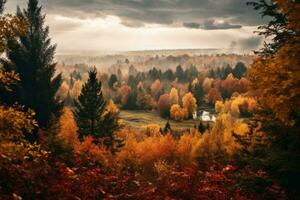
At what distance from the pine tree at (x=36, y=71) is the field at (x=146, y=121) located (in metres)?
133

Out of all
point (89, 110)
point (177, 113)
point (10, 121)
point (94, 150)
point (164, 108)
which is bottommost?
point (177, 113)

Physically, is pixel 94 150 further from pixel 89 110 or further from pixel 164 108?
pixel 164 108

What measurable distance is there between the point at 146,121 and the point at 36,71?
145355mm

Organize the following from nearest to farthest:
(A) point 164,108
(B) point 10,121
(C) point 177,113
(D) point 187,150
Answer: (B) point 10,121 → (D) point 187,150 → (C) point 177,113 → (A) point 164,108

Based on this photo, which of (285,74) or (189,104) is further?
(189,104)

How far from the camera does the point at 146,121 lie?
17500cm

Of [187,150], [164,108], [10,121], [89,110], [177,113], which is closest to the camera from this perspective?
[10,121]

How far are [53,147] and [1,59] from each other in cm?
931

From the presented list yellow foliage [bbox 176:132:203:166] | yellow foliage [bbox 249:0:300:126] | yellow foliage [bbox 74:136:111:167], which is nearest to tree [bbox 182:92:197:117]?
yellow foliage [bbox 176:132:203:166]

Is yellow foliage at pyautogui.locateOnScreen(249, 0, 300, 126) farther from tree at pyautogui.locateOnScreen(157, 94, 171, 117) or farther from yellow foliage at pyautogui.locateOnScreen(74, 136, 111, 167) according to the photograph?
tree at pyautogui.locateOnScreen(157, 94, 171, 117)

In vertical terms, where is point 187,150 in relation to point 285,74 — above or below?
below

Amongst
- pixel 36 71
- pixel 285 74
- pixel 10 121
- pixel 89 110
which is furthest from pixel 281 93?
pixel 89 110

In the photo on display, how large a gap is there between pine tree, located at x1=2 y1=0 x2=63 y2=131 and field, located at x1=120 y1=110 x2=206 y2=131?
13267 cm

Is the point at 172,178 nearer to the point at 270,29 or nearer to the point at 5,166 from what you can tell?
the point at 270,29
